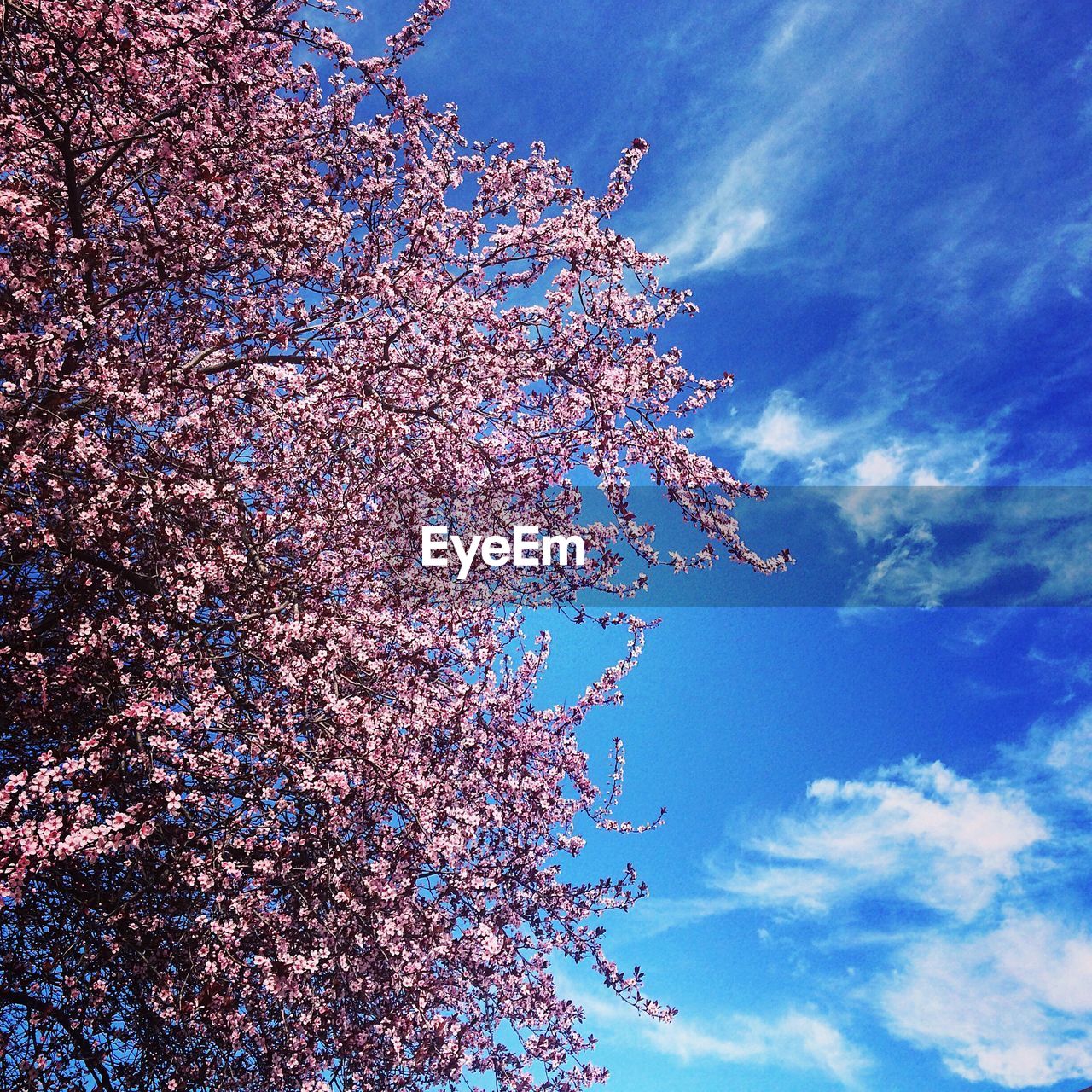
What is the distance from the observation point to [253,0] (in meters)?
9.45

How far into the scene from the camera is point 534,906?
911 cm

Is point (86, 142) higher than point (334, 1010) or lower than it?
higher

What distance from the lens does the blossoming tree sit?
5.77 meters

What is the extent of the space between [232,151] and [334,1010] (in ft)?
23.5

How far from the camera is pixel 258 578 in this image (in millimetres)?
6160

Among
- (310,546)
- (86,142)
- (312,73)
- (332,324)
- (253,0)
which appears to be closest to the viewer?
(310,546)

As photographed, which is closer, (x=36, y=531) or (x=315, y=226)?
(x=36, y=531)

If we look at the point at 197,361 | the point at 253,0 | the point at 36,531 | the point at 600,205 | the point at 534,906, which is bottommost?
the point at 534,906

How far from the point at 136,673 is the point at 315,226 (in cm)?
425

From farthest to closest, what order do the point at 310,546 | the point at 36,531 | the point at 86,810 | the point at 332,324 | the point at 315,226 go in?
the point at 332,324 → the point at 315,226 → the point at 310,546 → the point at 36,531 → the point at 86,810

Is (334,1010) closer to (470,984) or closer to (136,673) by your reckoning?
(470,984)

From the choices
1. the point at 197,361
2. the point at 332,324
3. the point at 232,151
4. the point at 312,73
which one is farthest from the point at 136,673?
the point at 312,73

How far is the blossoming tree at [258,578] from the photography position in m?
5.77

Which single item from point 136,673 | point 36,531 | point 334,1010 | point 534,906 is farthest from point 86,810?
point 534,906
